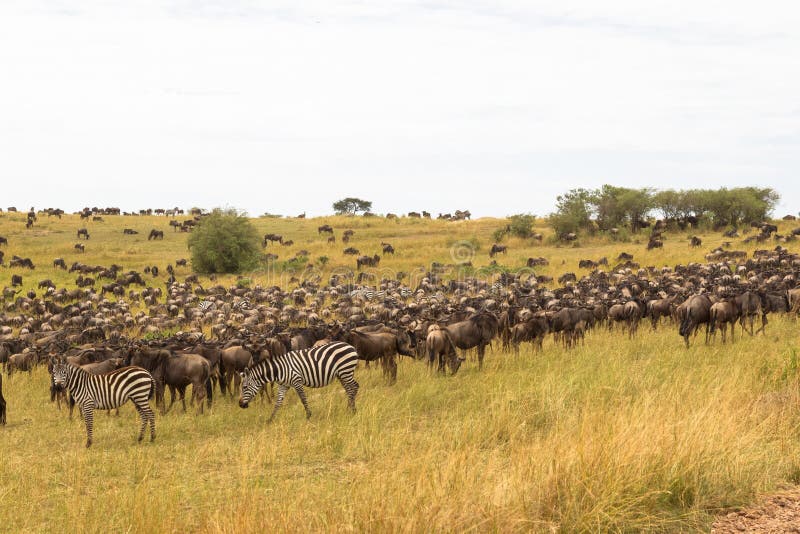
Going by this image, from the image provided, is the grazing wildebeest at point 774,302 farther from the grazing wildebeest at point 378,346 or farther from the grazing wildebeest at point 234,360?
the grazing wildebeest at point 234,360

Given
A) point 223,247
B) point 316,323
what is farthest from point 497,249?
point 316,323

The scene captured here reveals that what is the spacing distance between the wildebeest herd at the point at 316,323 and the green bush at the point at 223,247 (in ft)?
20.9

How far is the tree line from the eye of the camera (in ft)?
199

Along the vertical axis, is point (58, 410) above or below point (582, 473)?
below

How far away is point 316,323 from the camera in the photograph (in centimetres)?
2608

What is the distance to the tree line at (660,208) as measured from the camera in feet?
199

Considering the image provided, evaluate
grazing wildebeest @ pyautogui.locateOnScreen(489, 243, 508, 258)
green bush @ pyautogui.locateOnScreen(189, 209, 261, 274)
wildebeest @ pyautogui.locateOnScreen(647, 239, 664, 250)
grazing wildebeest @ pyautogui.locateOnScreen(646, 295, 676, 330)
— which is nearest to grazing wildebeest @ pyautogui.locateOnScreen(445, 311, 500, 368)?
grazing wildebeest @ pyautogui.locateOnScreen(646, 295, 676, 330)

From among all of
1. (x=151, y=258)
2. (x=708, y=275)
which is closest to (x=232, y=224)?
(x=151, y=258)

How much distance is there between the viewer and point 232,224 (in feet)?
168

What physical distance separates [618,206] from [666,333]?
43979 millimetres

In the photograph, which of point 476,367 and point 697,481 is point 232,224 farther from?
point 697,481

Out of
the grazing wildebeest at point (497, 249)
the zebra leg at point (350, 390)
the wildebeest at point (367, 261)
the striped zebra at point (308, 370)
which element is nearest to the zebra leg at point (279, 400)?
the striped zebra at point (308, 370)

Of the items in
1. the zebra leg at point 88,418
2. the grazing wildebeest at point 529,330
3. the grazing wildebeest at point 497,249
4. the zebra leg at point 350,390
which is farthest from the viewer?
the grazing wildebeest at point 497,249

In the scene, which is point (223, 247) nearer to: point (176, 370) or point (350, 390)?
point (176, 370)
